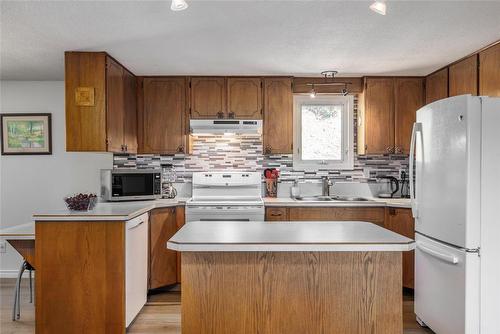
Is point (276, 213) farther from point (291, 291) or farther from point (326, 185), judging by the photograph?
point (291, 291)

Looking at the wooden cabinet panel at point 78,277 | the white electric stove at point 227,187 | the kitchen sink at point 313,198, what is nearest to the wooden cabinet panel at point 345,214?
the kitchen sink at point 313,198

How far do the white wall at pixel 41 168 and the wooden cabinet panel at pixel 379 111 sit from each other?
119 inches

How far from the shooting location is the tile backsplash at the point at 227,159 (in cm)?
401

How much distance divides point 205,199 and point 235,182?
389 mm

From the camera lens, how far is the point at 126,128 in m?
→ 3.47

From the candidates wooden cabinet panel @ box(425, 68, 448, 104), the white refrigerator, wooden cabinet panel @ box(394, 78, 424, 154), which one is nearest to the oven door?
the white refrigerator

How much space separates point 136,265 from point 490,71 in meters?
3.34

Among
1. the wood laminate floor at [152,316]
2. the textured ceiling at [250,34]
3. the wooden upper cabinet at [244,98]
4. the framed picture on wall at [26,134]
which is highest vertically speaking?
the textured ceiling at [250,34]

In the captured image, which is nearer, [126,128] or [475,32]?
[475,32]

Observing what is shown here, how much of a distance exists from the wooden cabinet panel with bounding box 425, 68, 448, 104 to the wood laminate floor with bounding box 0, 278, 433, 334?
2069 millimetres

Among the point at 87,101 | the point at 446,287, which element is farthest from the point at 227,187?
the point at 446,287

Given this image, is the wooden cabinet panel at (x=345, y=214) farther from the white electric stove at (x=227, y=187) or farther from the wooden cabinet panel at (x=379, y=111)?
the wooden cabinet panel at (x=379, y=111)

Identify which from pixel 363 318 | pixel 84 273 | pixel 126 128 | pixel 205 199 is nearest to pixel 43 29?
pixel 126 128

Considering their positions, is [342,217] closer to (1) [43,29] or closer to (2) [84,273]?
(2) [84,273]
